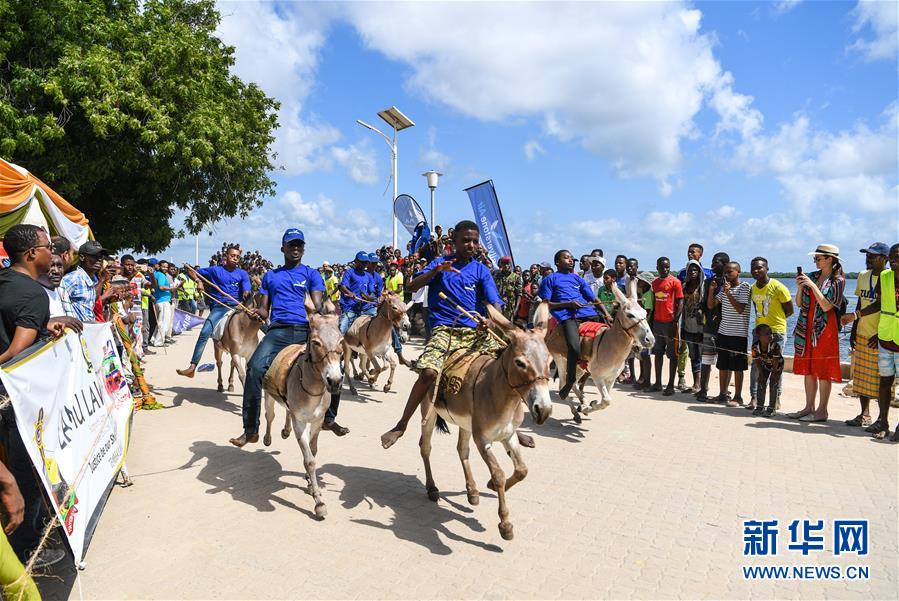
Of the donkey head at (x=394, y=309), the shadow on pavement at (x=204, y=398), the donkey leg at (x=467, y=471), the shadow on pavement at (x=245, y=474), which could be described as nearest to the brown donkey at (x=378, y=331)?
the donkey head at (x=394, y=309)

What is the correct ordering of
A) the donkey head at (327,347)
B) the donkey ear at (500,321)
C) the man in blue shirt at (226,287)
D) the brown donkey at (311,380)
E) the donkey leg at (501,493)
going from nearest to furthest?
the donkey ear at (500,321) → the donkey leg at (501,493) → the donkey head at (327,347) → the brown donkey at (311,380) → the man in blue shirt at (226,287)

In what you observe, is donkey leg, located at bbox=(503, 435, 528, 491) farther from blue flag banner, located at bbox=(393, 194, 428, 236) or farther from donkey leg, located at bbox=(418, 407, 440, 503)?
blue flag banner, located at bbox=(393, 194, 428, 236)

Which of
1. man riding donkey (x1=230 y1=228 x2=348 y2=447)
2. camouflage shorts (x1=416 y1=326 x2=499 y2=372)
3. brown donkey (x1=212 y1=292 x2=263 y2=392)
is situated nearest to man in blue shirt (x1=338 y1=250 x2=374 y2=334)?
brown donkey (x1=212 y1=292 x2=263 y2=392)

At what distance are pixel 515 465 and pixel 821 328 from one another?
692cm

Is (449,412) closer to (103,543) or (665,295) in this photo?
(103,543)

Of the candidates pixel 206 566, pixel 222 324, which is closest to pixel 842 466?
pixel 206 566

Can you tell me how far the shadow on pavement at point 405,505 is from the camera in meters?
4.87

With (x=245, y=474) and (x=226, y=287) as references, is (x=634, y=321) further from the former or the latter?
(x=226, y=287)

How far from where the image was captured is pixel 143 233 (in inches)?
826

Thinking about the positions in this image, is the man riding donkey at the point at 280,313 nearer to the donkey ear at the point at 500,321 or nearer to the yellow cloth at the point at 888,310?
the donkey ear at the point at 500,321

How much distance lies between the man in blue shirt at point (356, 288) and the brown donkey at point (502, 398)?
6.24m

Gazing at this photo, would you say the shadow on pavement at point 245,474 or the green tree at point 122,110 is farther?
the green tree at point 122,110

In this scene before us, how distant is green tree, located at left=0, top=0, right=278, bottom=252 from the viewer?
15844mm

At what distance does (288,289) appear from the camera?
649 centimetres
